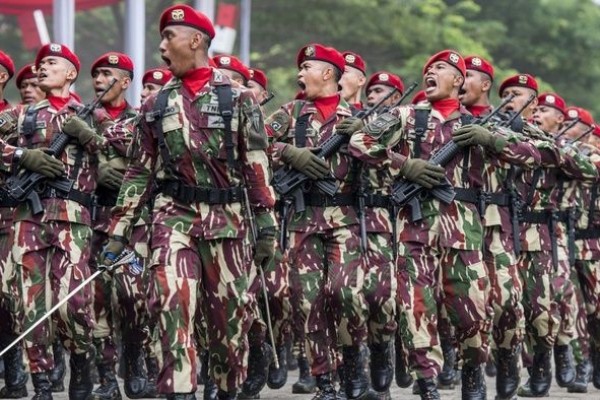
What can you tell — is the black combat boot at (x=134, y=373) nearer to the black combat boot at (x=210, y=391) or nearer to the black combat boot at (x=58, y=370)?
the black combat boot at (x=58, y=370)

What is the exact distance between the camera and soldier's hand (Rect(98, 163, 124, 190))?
1319cm

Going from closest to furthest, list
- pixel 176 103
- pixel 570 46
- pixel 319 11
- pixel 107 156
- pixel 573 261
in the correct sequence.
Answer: pixel 176 103 < pixel 107 156 < pixel 573 261 < pixel 319 11 < pixel 570 46

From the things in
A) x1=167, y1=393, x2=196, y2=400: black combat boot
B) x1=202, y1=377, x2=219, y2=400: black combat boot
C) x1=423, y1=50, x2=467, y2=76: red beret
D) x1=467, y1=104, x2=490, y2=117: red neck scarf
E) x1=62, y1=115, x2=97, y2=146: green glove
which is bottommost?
x1=167, y1=393, x2=196, y2=400: black combat boot

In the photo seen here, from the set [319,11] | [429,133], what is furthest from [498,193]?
[319,11]

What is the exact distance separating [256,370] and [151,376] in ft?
3.27

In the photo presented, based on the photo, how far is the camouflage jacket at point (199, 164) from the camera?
10.3 metres

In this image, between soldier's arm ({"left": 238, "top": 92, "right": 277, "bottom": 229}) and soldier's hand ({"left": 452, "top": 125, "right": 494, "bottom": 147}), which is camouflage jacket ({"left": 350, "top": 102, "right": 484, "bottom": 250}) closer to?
soldier's hand ({"left": 452, "top": 125, "right": 494, "bottom": 147})

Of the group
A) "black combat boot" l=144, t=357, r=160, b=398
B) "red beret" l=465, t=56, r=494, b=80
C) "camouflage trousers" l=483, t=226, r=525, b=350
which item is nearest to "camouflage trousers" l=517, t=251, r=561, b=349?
"camouflage trousers" l=483, t=226, r=525, b=350

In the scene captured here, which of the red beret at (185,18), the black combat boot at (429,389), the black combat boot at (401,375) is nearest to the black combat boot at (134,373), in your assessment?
the black combat boot at (401,375)

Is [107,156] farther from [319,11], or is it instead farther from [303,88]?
[319,11]

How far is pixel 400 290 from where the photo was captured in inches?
477

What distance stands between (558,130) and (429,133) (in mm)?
4377

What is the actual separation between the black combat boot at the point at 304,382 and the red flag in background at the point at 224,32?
10805 mm

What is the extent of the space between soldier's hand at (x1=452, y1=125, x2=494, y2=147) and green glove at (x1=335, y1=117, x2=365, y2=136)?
939 millimetres
